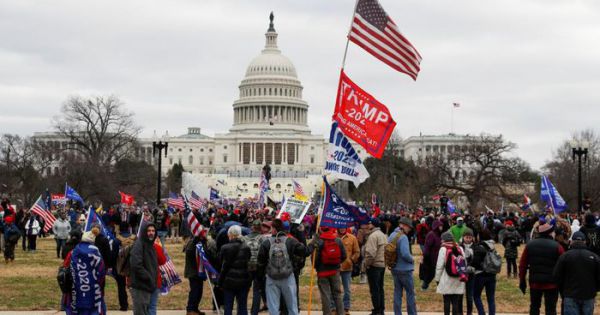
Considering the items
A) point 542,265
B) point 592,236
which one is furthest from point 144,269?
point 592,236

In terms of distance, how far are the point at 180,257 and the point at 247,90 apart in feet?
421

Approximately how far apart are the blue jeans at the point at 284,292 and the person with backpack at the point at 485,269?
2959mm

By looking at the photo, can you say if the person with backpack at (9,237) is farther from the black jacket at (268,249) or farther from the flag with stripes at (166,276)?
the black jacket at (268,249)

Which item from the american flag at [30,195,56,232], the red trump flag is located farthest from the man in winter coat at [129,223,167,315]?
the american flag at [30,195,56,232]

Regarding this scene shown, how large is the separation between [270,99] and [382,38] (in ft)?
446

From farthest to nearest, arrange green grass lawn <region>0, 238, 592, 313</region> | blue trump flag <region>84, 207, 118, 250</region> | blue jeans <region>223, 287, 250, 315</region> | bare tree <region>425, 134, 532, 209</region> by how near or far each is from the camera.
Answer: bare tree <region>425, 134, 532, 209</region>
green grass lawn <region>0, 238, 592, 313</region>
blue trump flag <region>84, 207, 118, 250</region>
blue jeans <region>223, 287, 250, 315</region>

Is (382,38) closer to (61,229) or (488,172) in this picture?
(61,229)

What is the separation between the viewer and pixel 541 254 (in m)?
12.6

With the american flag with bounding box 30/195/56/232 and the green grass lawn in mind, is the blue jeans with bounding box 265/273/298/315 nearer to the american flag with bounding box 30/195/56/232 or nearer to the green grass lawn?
the green grass lawn

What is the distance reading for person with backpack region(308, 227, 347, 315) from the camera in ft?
44.7

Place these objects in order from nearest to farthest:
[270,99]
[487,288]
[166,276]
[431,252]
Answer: [166,276] < [487,288] < [431,252] < [270,99]

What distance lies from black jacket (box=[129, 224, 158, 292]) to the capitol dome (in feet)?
451

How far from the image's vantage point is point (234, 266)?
1297 centimetres

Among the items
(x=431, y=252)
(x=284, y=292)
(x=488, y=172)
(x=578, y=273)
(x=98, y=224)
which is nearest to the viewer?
(x=578, y=273)
